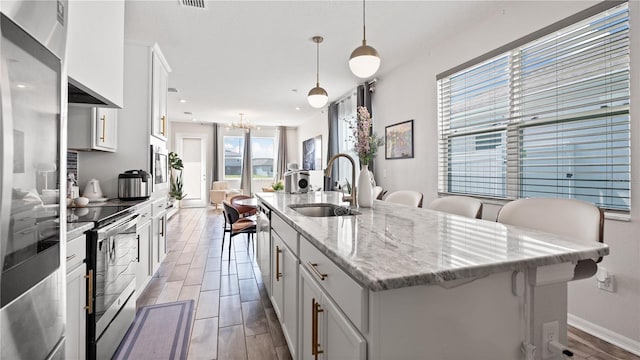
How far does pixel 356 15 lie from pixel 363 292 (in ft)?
8.93

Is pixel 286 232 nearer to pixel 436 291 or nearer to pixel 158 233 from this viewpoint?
pixel 436 291

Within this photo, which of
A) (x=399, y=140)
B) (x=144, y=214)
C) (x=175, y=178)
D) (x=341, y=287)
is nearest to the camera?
(x=341, y=287)

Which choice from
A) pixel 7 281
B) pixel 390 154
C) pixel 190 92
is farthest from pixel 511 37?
pixel 190 92

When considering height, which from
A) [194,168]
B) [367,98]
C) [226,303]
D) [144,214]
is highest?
[367,98]

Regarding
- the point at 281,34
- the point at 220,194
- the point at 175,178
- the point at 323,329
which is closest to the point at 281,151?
the point at 220,194

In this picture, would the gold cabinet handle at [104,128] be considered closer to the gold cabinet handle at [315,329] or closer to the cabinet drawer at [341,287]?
the cabinet drawer at [341,287]

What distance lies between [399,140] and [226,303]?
2.99m

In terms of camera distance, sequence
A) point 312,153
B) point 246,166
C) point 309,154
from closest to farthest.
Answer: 1. point 312,153
2. point 309,154
3. point 246,166

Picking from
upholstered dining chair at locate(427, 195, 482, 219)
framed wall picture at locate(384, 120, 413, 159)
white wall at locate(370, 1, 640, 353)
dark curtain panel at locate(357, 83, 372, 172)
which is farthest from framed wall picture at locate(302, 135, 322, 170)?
upholstered dining chair at locate(427, 195, 482, 219)

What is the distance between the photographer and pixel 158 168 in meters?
3.38

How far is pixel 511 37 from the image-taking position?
8.73 ft

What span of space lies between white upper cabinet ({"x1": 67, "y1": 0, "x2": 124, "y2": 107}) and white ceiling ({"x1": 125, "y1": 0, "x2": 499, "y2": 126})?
0.88 metres

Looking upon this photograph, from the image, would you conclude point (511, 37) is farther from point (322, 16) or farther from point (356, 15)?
point (322, 16)

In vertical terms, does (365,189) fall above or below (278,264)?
above
